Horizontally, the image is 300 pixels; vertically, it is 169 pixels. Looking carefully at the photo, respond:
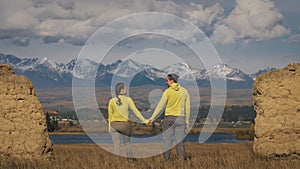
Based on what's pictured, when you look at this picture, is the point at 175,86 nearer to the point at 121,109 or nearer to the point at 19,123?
the point at 121,109

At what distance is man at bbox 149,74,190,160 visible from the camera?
14352mm

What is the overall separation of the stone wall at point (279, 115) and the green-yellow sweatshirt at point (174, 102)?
2716 mm

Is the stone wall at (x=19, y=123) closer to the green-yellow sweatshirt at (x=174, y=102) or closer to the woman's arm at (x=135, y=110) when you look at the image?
the woman's arm at (x=135, y=110)

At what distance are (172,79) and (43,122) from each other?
13.9 ft

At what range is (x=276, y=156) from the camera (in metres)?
15.5

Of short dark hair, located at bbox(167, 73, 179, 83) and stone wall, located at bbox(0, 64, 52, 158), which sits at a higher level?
short dark hair, located at bbox(167, 73, 179, 83)

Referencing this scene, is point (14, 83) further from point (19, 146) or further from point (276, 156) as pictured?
point (276, 156)

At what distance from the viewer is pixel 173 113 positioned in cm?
1437

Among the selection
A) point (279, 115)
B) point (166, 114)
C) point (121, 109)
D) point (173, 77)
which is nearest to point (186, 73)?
point (279, 115)

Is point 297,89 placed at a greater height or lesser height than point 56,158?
greater

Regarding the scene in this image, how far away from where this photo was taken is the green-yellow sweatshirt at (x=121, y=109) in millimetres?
14242

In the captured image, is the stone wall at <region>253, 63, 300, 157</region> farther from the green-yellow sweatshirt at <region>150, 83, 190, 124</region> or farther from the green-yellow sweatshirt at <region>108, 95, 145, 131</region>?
the green-yellow sweatshirt at <region>108, 95, 145, 131</region>

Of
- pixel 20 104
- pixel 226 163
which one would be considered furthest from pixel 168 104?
pixel 20 104

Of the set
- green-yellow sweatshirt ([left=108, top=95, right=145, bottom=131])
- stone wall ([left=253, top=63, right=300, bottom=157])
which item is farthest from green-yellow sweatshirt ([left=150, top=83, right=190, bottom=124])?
stone wall ([left=253, top=63, right=300, bottom=157])
